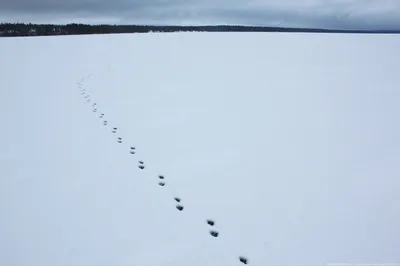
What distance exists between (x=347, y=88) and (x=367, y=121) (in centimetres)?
248

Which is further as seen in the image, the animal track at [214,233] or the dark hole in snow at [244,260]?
the animal track at [214,233]

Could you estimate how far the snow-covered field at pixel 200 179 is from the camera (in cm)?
184

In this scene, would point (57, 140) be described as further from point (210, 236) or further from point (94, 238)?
point (210, 236)

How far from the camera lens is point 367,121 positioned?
162 inches

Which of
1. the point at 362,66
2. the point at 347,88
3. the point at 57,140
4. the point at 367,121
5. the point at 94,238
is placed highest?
the point at 362,66

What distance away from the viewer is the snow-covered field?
6.03 ft

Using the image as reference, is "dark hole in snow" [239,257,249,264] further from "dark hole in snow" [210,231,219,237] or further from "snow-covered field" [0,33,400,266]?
"dark hole in snow" [210,231,219,237]

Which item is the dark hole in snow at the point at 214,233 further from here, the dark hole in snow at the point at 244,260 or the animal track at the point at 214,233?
the dark hole in snow at the point at 244,260

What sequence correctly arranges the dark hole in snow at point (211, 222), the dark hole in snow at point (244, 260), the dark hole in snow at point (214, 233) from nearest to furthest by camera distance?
the dark hole in snow at point (244, 260) < the dark hole in snow at point (214, 233) < the dark hole in snow at point (211, 222)

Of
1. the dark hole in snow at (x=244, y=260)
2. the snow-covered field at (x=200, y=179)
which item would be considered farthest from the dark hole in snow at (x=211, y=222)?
the dark hole in snow at (x=244, y=260)

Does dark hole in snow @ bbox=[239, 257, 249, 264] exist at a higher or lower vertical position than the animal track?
lower

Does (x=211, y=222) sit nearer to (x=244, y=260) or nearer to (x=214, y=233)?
(x=214, y=233)

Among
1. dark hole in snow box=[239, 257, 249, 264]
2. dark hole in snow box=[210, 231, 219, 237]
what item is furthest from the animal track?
dark hole in snow box=[239, 257, 249, 264]

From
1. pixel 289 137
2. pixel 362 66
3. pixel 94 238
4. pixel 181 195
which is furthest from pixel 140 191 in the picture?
pixel 362 66
